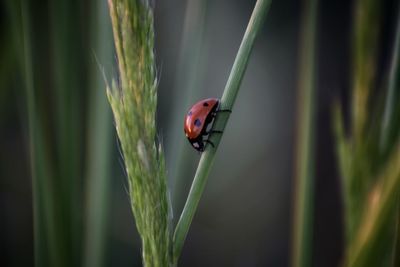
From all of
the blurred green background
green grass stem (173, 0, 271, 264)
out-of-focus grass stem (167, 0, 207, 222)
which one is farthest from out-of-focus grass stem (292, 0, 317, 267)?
the blurred green background

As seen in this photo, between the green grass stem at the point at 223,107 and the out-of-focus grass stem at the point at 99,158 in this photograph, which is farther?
the out-of-focus grass stem at the point at 99,158

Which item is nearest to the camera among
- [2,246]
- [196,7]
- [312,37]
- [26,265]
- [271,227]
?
[312,37]

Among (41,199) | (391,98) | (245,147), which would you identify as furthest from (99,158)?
(245,147)

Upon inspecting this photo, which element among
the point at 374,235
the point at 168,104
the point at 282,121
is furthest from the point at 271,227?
the point at 374,235

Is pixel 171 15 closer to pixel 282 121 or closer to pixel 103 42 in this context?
pixel 282 121

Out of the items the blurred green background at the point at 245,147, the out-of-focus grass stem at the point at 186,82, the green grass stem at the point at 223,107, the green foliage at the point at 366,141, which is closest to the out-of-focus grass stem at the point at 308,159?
the green foliage at the point at 366,141

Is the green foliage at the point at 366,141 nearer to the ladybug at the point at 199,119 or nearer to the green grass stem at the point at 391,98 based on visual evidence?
the green grass stem at the point at 391,98

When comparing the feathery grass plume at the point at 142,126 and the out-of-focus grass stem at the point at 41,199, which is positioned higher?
the feathery grass plume at the point at 142,126
